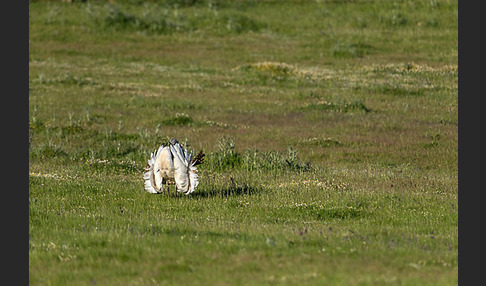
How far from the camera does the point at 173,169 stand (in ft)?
45.9

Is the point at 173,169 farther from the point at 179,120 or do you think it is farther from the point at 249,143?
the point at 179,120

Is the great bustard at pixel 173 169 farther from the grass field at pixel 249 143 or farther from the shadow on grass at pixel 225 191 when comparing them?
the shadow on grass at pixel 225 191

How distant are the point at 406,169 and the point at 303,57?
27.8m

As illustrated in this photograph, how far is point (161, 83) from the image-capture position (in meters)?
37.8

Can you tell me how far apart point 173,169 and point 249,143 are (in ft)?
33.2

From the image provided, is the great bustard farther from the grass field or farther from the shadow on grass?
the shadow on grass

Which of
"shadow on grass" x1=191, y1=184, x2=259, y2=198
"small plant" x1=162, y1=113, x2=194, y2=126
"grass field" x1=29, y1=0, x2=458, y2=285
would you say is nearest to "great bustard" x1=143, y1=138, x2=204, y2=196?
"grass field" x1=29, y1=0, x2=458, y2=285

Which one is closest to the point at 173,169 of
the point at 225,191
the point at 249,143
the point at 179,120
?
the point at 225,191

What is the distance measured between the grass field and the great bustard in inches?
13.6

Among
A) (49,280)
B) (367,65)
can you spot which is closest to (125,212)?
(49,280)

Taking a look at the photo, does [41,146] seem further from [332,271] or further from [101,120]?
[332,271]

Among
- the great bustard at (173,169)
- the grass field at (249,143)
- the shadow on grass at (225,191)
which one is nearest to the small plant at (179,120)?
the grass field at (249,143)

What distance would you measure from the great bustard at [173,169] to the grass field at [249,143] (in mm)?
344

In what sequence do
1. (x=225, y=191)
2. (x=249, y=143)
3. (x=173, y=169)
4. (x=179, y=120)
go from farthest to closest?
(x=179, y=120) → (x=249, y=143) → (x=225, y=191) → (x=173, y=169)
